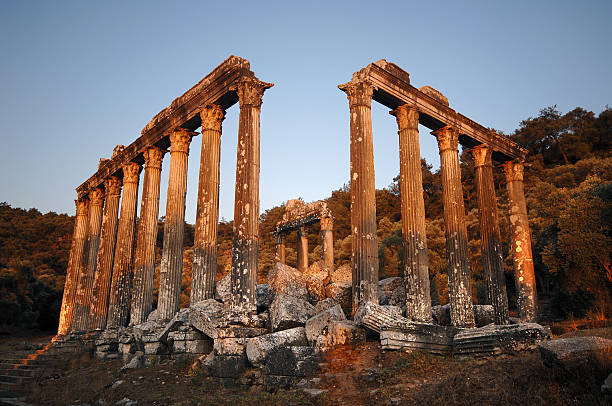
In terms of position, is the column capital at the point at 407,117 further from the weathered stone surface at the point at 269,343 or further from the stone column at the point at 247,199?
the weathered stone surface at the point at 269,343

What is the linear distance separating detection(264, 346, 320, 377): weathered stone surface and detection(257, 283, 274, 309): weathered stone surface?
4366mm

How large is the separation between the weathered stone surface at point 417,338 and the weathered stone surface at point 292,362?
1603 mm

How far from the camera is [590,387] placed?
5.48m

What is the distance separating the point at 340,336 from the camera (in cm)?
986

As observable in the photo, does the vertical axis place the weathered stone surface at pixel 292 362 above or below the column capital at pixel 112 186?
below

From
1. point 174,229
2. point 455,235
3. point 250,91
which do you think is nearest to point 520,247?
point 455,235

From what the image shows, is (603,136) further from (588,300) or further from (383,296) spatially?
(383,296)

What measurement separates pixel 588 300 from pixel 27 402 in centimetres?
2259

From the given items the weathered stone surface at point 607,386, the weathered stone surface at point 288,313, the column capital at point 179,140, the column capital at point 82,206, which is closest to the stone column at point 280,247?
the column capital at point 179,140

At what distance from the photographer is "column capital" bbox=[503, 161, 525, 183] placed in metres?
21.5

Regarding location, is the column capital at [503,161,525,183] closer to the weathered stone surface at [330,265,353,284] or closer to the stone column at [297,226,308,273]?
the weathered stone surface at [330,265,353,284]

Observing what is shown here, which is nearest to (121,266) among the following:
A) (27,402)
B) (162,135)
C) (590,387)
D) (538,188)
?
(162,135)

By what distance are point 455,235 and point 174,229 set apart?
11.1 meters

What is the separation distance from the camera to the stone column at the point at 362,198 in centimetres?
1282
